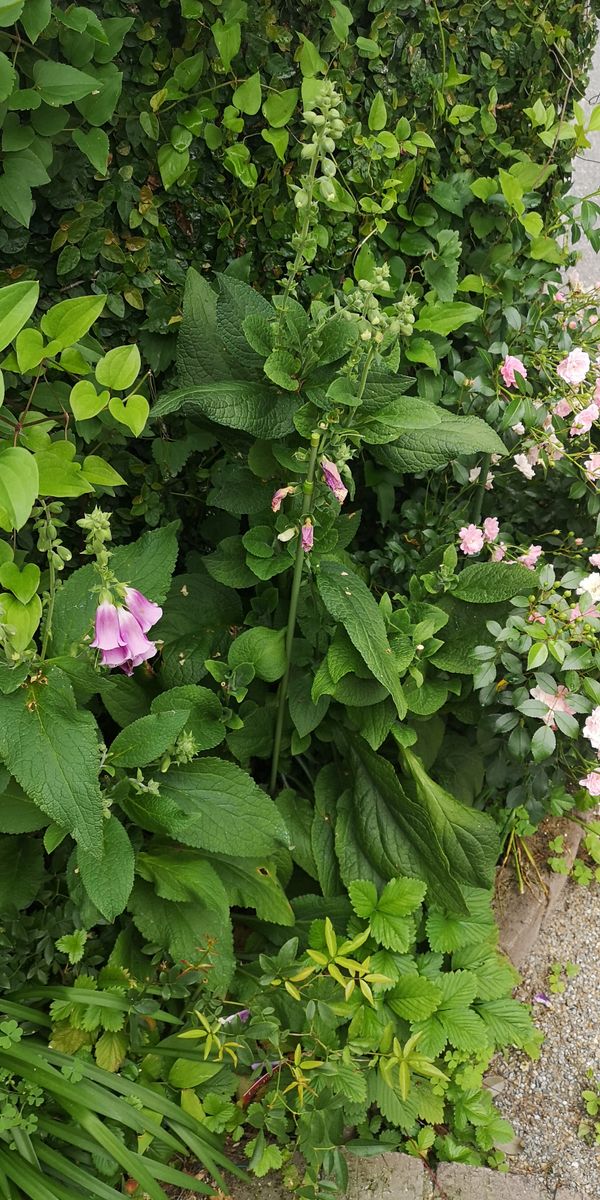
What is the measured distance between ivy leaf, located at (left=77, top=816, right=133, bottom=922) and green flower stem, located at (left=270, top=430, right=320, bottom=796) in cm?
50

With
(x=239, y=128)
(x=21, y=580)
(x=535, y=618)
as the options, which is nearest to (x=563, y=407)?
(x=535, y=618)

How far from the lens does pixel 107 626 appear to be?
1479 mm

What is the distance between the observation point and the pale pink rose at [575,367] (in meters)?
2.01

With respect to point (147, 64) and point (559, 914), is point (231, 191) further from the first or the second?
point (559, 914)

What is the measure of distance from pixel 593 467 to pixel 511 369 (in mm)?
285

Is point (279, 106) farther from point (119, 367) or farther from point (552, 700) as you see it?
point (552, 700)

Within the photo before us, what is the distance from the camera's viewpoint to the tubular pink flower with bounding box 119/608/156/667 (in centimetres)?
150

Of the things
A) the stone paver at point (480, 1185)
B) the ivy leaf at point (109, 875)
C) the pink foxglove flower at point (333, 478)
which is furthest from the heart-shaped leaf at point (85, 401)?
the stone paver at point (480, 1185)

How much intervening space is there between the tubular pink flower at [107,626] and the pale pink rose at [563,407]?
1152 mm

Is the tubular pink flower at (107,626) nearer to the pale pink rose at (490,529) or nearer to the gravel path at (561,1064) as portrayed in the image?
the pale pink rose at (490,529)

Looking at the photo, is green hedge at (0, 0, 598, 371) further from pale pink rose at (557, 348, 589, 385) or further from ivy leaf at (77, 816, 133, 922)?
ivy leaf at (77, 816, 133, 922)

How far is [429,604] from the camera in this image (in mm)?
1994

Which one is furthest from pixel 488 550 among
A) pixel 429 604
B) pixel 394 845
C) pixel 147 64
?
pixel 147 64

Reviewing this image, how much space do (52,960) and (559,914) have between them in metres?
1.39
